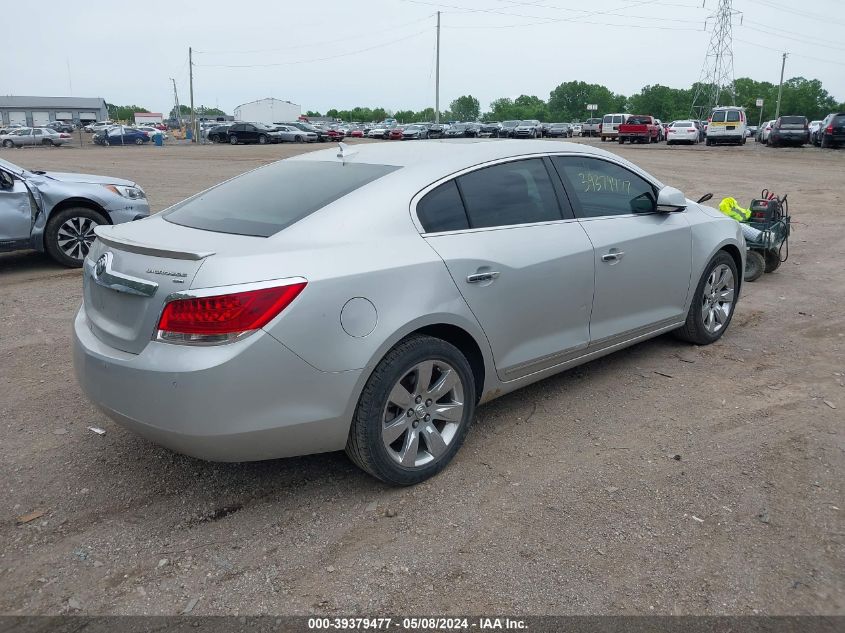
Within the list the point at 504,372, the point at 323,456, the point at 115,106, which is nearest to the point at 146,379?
the point at 323,456

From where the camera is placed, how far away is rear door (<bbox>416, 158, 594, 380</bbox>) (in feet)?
12.3

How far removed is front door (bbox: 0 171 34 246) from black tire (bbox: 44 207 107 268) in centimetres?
23

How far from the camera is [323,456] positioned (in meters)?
3.96

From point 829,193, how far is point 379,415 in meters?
15.8

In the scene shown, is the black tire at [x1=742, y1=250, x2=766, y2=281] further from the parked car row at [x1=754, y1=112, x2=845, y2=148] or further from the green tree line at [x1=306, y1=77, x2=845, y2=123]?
the green tree line at [x1=306, y1=77, x2=845, y2=123]

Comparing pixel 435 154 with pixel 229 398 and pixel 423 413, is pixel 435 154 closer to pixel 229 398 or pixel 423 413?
A: pixel 423 413

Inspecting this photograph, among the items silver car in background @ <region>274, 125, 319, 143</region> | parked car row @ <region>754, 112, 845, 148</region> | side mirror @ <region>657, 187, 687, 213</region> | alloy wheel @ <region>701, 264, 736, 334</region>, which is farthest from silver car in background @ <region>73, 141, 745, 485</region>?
silver car in background @ <region>274, 125, 319, 143</region>

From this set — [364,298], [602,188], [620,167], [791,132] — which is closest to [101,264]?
[364,298]

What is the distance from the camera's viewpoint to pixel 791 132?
36.4 m

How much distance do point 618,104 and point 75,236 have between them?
15177cm

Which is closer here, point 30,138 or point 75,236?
point 75,236

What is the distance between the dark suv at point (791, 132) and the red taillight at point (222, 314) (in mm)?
39102

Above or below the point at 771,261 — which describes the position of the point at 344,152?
above

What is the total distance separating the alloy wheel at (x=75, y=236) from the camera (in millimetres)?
8648
